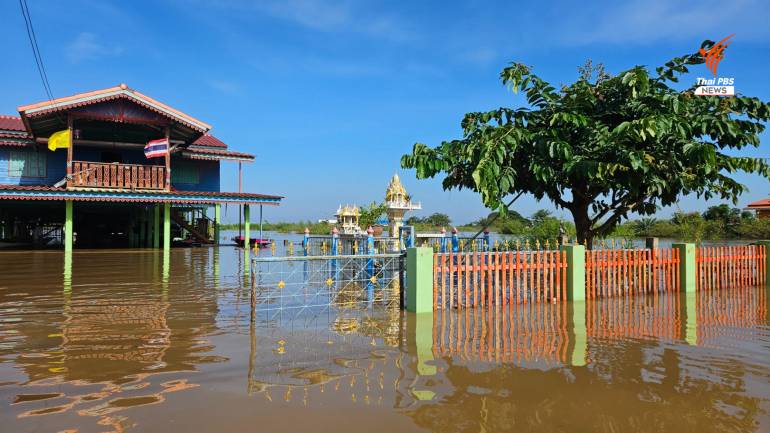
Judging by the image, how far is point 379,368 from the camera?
192 inches

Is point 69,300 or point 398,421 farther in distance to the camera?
point 69,300

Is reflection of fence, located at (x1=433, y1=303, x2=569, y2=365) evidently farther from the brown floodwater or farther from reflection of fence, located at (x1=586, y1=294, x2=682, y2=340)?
reflection of fence, located at (x1=586, y1=294, x2=682, y2=340)

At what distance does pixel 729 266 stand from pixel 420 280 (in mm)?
8253

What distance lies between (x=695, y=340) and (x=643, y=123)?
4017 millimetres

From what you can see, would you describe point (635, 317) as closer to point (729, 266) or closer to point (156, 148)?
point (729, 266)

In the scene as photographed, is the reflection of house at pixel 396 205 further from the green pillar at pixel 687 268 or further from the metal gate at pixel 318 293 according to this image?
the green pillar at pixel 687 268

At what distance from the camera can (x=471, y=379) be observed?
4551mm

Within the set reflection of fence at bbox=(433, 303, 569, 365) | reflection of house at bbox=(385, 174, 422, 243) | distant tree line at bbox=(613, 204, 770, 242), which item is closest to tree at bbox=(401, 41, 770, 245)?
reflection of fence at bbox=(433, 303, 569, 365)

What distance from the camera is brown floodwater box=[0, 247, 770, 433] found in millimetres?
3682

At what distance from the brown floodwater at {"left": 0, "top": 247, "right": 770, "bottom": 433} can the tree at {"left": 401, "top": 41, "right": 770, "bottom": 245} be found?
2.65m

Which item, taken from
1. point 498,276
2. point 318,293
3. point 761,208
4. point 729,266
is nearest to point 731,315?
point 498,276

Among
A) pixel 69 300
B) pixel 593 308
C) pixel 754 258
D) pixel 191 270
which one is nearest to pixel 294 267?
pixel 191 270

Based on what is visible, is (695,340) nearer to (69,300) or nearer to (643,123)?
(643,123)

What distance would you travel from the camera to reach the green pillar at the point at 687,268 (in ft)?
33.9
